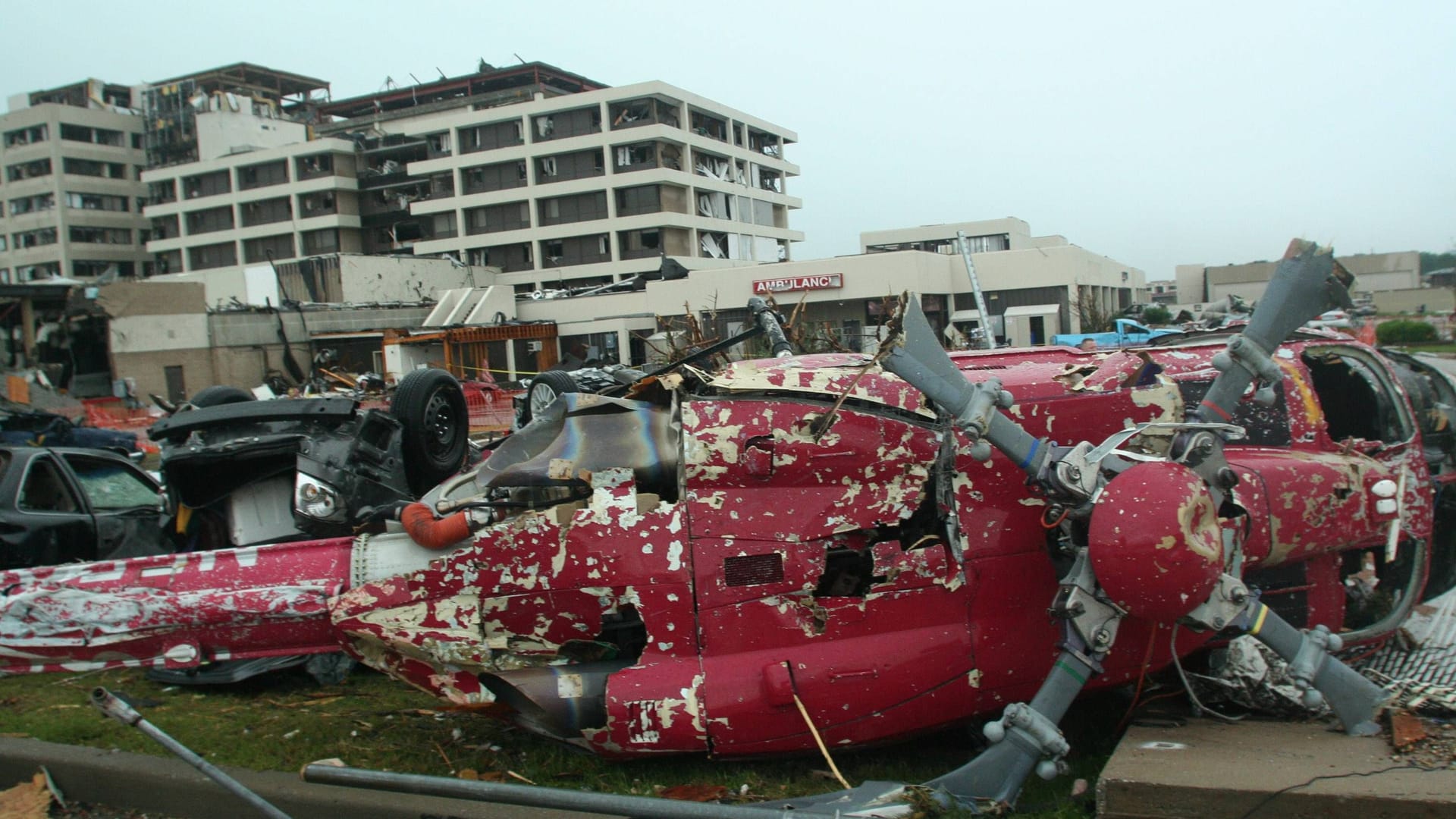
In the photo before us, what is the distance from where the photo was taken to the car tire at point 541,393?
7145mm

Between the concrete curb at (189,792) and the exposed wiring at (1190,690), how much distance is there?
2627mm

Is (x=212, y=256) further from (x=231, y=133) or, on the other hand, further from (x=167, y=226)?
(x=231, y=133)

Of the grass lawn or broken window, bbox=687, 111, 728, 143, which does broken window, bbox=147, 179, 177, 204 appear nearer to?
broken window, bbox=687, 111, 728, 143

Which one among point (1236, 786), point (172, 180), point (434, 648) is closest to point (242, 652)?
point (434, 648)

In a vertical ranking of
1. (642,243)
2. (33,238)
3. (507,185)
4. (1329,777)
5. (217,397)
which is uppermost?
(33,238)

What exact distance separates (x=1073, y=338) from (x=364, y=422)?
11.9 metres

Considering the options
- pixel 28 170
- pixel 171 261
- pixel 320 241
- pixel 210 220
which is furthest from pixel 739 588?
pixel 28 170

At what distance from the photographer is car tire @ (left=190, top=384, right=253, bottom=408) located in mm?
7977

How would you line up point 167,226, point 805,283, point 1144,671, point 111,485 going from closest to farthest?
1. point 1144,671
2. point 111,485
3. point 805,283
4. point 167,226

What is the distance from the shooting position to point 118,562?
15.3 feet

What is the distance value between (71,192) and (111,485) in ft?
261

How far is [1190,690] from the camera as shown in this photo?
4293mm

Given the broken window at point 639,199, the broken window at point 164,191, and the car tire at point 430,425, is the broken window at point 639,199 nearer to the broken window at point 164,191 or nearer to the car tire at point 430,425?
the broken window at point 164,191

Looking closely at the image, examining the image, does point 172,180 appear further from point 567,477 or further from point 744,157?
point 567,477
